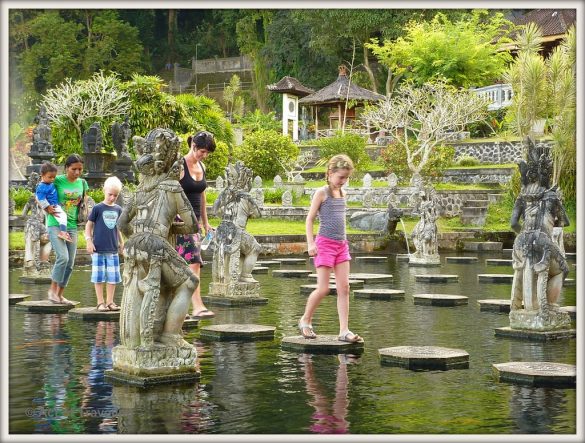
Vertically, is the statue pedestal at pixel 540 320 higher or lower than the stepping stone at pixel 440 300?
higher

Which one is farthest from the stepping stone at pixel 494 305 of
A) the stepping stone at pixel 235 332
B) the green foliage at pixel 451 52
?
the green foliage at pixel 451 52

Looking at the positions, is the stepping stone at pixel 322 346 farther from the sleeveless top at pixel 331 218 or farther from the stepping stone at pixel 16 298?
the stepping stone at pixel 16 298

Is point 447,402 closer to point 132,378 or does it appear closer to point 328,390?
point 328,390

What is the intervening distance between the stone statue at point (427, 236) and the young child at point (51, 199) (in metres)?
11.1

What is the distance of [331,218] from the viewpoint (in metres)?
8.98

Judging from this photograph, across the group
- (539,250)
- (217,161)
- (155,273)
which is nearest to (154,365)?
(155,273)

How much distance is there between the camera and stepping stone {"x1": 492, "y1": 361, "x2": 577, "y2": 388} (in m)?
7.25

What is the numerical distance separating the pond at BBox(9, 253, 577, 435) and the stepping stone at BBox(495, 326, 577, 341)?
0.13 meters

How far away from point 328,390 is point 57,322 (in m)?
4.83

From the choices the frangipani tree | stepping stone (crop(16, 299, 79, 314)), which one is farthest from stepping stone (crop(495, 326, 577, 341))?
the frangipani tree

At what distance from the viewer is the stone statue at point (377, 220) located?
2752cm

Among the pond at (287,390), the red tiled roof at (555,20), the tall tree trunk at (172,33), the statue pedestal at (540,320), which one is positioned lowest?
the pond at (287,390)

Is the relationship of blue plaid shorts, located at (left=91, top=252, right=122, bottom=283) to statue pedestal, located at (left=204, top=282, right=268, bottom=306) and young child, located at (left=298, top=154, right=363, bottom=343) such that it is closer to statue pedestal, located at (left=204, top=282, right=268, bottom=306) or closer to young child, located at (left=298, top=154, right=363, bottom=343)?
statue pedestal, located at (left=204, top=282, right=268, bottom=306)

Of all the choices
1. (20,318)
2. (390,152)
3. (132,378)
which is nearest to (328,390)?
(132,378)
